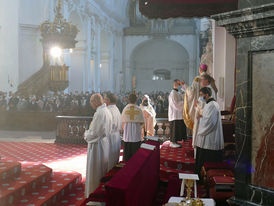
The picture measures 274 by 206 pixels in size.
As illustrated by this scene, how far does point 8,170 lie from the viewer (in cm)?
559

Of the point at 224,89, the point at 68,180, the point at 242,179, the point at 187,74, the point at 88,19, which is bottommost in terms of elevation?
the point at 68,180

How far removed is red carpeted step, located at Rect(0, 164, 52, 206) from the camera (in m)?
4.91

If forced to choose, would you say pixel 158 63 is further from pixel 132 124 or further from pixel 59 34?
pixel 132 124

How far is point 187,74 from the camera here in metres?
35.8

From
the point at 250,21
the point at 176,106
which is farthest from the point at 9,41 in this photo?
the point at 250,21

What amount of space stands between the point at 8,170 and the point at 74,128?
17.9 feet

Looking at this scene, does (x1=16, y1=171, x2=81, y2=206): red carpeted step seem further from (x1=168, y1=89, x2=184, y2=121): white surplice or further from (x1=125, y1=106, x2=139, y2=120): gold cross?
(x1=168, y1=89, x2=184, y2=121): white surplice

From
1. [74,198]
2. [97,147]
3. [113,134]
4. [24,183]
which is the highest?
[113,134]

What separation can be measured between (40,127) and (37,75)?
4266 millimetres

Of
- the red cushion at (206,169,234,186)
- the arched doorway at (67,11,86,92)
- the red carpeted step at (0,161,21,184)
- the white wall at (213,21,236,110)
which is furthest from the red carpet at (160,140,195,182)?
the arched doorway at (67,11,86,92)

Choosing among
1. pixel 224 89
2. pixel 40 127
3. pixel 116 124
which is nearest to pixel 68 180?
pixel 116 124

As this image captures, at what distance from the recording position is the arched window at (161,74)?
36.8 meters

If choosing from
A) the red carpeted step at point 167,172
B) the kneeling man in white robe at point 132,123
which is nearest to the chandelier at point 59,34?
the kneeling man in white robe at point 132,123

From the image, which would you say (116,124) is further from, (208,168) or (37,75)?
(37,75)
